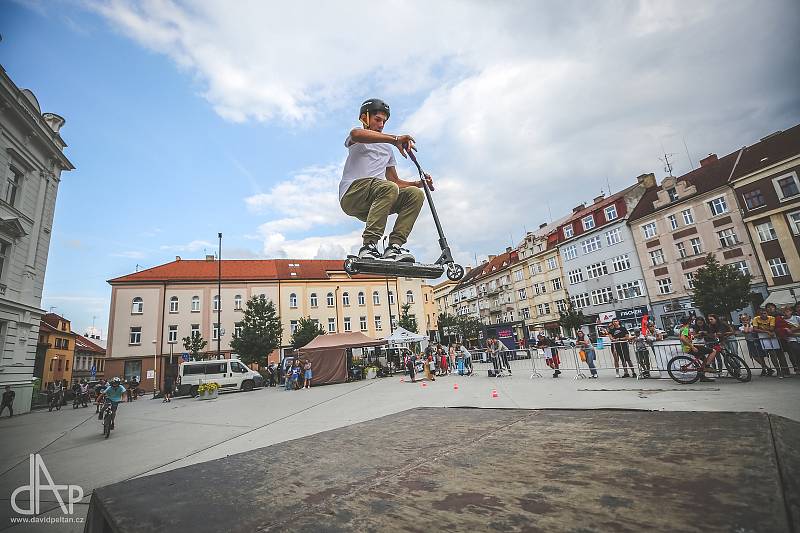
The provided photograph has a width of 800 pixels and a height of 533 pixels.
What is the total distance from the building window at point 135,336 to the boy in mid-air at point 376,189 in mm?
42577

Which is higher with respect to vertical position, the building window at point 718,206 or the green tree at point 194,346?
the building window at point 718,206

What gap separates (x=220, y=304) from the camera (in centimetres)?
3547

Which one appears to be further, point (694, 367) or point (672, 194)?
point (672, 194)

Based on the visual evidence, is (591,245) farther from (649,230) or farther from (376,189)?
(376,189)

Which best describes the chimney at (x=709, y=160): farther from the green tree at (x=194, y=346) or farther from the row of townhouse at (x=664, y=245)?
the green tree at (x=194, y=346)

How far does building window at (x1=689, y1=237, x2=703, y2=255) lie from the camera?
31172 mm

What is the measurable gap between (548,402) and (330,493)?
812cm

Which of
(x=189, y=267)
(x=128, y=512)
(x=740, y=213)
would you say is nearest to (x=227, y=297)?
(x=189, y=267)

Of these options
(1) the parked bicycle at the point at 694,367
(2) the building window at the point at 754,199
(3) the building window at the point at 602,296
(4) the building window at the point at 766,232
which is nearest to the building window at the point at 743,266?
(4) the building window at the point at 766,232

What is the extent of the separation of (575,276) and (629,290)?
6.46m

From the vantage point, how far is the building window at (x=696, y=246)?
3117 centimetres

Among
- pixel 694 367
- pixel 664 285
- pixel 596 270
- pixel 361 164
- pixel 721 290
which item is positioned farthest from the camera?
pixel 596 270

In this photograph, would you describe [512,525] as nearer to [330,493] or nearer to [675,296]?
[330,493]

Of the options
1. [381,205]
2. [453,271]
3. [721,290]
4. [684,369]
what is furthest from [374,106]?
[721,290]
